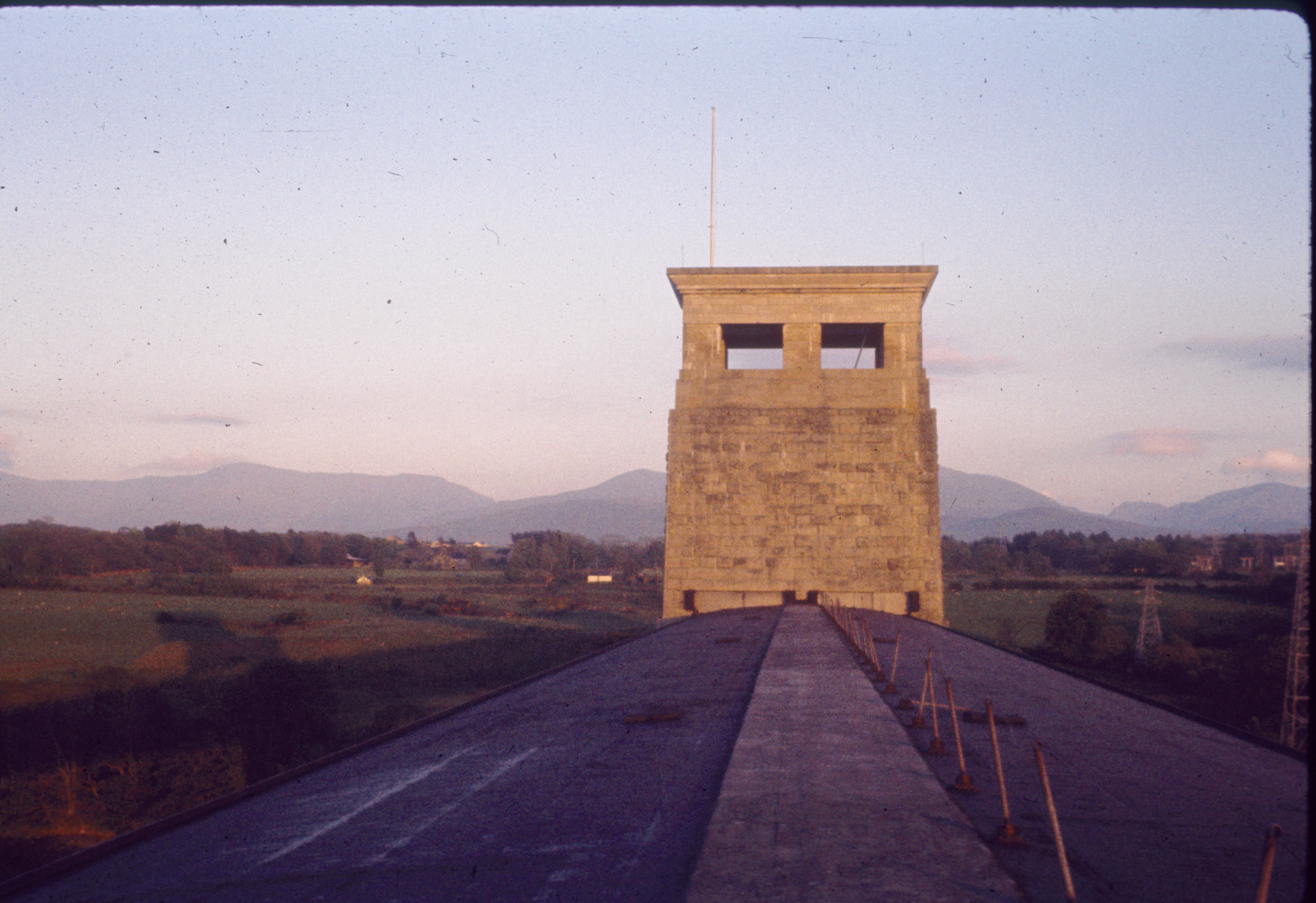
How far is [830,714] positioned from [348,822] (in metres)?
3.92

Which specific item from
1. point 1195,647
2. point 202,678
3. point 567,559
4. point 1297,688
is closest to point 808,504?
point 1297,688

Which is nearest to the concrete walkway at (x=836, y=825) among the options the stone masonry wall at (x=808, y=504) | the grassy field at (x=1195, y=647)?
the grassy field at (x=1195, y=647)

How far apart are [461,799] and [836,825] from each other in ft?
9.75

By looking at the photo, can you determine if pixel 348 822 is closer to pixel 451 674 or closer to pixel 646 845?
pixel 646 845

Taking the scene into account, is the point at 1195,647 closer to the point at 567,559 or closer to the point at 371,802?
the point at 371,802

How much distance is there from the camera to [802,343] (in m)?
23.6

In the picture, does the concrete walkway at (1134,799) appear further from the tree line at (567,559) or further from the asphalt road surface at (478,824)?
the tree line at (567,559)

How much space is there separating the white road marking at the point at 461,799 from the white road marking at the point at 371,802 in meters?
0.60

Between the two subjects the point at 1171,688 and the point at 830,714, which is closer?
the point at 830,714

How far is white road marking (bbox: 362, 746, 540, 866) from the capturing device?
16.6 ft

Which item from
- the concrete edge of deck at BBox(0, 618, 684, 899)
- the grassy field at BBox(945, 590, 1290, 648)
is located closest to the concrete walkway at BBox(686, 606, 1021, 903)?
the concrete edge of deck at BBox(0, 618, 684, 899)

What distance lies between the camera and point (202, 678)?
39062mm

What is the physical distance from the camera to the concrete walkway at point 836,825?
3637 millimetres

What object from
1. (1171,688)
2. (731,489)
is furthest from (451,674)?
(1171,688)
